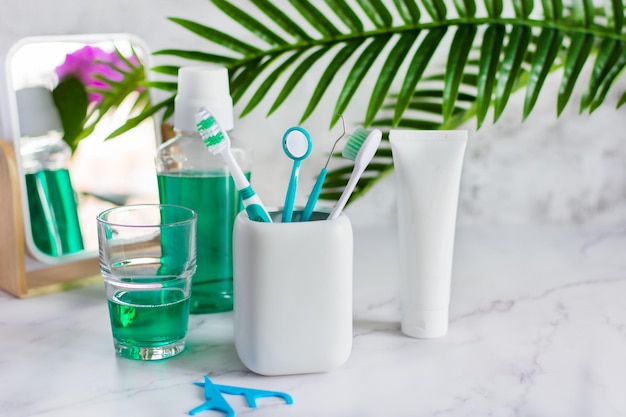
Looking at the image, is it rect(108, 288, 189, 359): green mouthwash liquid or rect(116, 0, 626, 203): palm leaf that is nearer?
rect(108, 288, 189, 359): green mouthwash liquid

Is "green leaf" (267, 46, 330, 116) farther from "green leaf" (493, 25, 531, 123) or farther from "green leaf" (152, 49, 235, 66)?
"green leaf" (493, 25, 531, 123)

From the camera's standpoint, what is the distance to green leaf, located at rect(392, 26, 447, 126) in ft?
2.58

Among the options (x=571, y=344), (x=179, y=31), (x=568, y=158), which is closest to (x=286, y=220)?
(x=571, y=344)

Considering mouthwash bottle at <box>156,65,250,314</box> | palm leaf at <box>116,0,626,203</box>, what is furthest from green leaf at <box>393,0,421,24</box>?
mouthwash bottle at <box>156,65,250,314</box>

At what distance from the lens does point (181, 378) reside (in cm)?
57

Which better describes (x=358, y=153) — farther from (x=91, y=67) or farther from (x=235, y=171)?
(x=91, y=67)

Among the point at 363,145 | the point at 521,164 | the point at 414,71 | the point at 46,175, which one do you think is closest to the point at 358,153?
the point at 363,145

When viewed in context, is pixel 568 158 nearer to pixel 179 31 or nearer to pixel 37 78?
pixel 179 31

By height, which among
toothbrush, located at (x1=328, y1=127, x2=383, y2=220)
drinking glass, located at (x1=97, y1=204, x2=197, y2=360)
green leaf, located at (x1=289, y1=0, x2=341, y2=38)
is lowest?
drinking glass, located at (x1=97, y1=204, x2=197, y2=360)

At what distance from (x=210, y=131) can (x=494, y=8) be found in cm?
39

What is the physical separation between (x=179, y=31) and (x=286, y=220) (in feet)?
1.27

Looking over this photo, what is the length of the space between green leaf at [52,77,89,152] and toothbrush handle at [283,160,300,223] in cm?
31

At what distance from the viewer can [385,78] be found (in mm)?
806

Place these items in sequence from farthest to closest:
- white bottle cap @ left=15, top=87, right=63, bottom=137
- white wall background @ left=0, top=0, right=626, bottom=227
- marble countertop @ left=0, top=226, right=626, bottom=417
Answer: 1. white wall background @ left=0, top=0, right=626, bottom=227
2. white bottle cap @ left=15, top=87, right=63, bottom=137
3. marble countertop @ left=0, top=226, right=626, bottom=417
